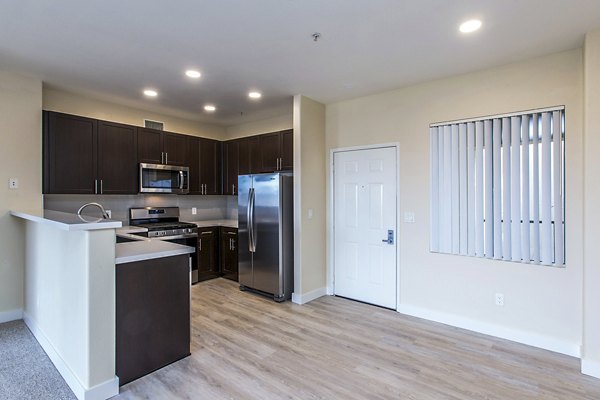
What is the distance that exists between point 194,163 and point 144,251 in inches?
114

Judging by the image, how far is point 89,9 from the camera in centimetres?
222

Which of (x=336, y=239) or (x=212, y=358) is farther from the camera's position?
(x=336, y=239)

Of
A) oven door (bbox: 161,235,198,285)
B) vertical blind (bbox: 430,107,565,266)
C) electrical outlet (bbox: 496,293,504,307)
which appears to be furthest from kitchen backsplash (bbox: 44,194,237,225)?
electrical outlet (bbox: 496,293,504,307)

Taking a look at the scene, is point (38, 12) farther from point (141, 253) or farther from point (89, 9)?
point (141, 253)

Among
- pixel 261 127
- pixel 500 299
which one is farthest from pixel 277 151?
pixel 500 299

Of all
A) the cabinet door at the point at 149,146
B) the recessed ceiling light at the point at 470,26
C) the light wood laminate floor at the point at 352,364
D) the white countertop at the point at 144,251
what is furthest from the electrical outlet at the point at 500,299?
the cabinet door at the point at 149,146

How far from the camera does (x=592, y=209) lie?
98.3 inches

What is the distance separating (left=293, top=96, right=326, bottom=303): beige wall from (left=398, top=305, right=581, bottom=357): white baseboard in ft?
3.96

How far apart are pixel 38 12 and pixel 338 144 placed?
3.28 meters

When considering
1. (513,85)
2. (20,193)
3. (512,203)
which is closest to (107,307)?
(20,193)

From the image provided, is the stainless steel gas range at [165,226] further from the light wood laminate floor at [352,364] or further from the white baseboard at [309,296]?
the white baseboard at [309,296]

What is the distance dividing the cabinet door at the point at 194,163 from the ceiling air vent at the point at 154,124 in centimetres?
50

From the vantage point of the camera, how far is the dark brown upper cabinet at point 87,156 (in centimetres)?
371

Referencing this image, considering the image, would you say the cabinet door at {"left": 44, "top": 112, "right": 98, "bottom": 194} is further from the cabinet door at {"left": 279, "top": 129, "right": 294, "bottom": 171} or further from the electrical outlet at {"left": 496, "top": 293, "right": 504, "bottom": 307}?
the electrical outlet at {"left": 496, "top": 293, "right": 504, "bottom": 307}
